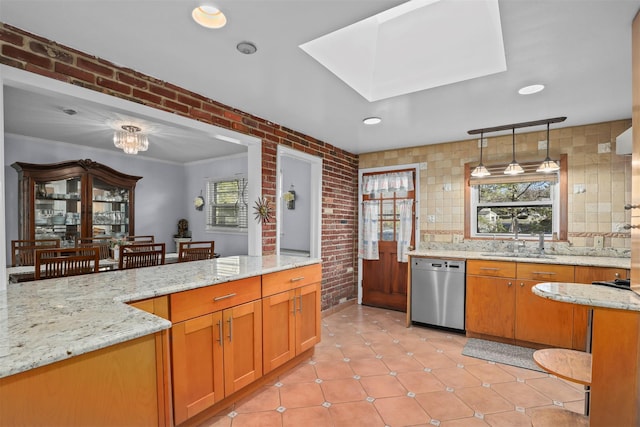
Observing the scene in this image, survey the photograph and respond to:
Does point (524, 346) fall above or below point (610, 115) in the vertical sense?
below

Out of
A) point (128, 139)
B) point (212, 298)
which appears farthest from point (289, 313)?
point (128, 139)

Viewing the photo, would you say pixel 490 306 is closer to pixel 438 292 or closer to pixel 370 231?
pixel 438 292

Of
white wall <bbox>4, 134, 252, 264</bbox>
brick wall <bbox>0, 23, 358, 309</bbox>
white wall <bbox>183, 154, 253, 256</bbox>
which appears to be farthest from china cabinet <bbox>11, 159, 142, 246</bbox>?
brick wall <bbox>0, 23, 358, 309</bbox>

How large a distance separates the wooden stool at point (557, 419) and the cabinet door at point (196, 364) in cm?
184

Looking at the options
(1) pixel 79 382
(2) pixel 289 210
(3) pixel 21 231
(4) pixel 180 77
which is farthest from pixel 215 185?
(1) pixel 79 382

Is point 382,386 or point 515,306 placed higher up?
point 515,306

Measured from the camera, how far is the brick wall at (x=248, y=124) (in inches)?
67.2

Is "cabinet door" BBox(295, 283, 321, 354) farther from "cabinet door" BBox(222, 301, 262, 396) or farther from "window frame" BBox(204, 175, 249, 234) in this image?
"window frame" BBox(204, 175, 249, 234)

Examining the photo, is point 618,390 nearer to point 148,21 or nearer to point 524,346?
point 524,346

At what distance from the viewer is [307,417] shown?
1.99 m

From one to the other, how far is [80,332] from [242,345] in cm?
120

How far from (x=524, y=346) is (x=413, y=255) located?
1.37 m

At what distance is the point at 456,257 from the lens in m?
3.35

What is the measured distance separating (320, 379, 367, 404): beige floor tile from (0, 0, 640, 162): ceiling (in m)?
2.28
